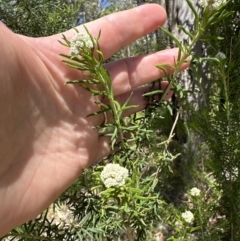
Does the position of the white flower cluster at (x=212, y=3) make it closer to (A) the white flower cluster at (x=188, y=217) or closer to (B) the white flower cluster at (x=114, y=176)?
(B) the white flower cluster at (x=114, y=176)

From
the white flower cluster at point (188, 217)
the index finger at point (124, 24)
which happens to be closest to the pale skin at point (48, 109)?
the index finger at point (124, 24)

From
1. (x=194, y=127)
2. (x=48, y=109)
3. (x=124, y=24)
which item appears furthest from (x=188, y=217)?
(x=124, y=24)

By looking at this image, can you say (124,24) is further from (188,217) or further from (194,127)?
(188,217)

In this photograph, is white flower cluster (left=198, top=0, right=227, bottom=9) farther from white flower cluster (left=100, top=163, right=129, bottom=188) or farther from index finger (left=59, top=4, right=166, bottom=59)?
white flower cluster (left=100, top=163, right=129, bottom=188)

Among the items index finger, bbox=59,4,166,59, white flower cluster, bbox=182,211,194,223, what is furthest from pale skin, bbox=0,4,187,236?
white flower cluster, bbox=182,211,194,223

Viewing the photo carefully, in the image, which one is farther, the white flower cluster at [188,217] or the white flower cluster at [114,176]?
the white flower cluster at [188,217]

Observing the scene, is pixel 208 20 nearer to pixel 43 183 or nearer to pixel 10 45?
pixel 10 45

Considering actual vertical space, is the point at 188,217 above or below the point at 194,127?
below
